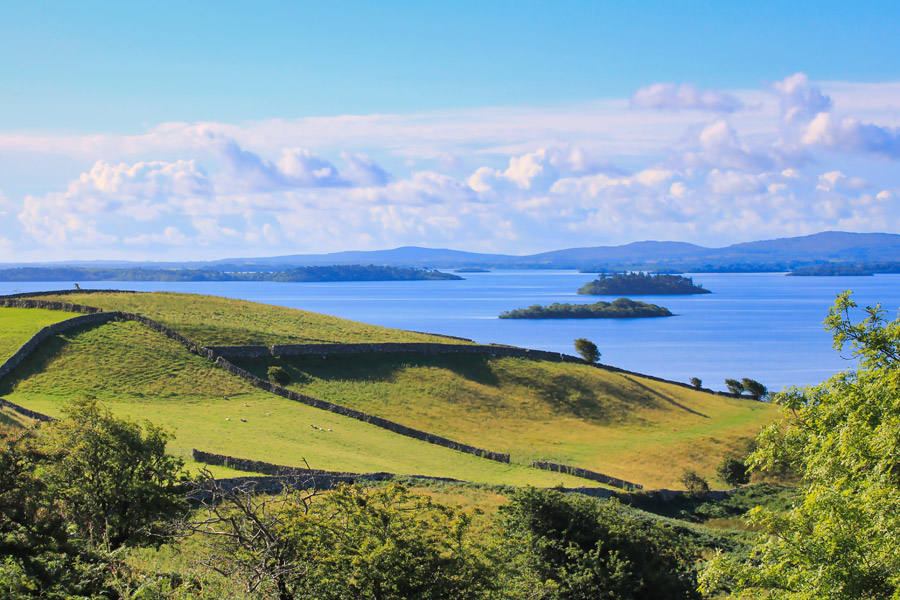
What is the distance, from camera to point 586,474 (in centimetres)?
4306

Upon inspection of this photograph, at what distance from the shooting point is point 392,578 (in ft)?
53.6

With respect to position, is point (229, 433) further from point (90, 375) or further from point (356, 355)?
point (356, 355)

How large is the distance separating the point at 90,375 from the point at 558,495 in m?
35.7

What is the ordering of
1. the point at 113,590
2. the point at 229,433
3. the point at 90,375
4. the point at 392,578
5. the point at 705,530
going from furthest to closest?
1. the point at 90,375
2. the point at 229,433
3. the point at 705,530
4. the point at 392,578
5. the point at 113,590

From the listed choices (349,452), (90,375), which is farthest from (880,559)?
(90,375)

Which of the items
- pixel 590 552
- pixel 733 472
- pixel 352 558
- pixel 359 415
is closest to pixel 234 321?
pixel 359 415

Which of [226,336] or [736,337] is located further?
[736,337]

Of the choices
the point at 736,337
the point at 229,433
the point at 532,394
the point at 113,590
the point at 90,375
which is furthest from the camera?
the point at 736,337

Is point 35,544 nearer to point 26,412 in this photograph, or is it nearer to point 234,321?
point 26,412

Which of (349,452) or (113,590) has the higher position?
(113,590)

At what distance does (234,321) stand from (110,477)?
169ft

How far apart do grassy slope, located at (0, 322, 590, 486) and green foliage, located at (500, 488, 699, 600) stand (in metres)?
13.1

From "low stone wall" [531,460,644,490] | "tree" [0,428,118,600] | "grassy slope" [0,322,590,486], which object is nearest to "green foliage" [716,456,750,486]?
"low stone wall" [531,460,644,490]

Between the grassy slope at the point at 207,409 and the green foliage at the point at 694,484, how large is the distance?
28.4 feet
